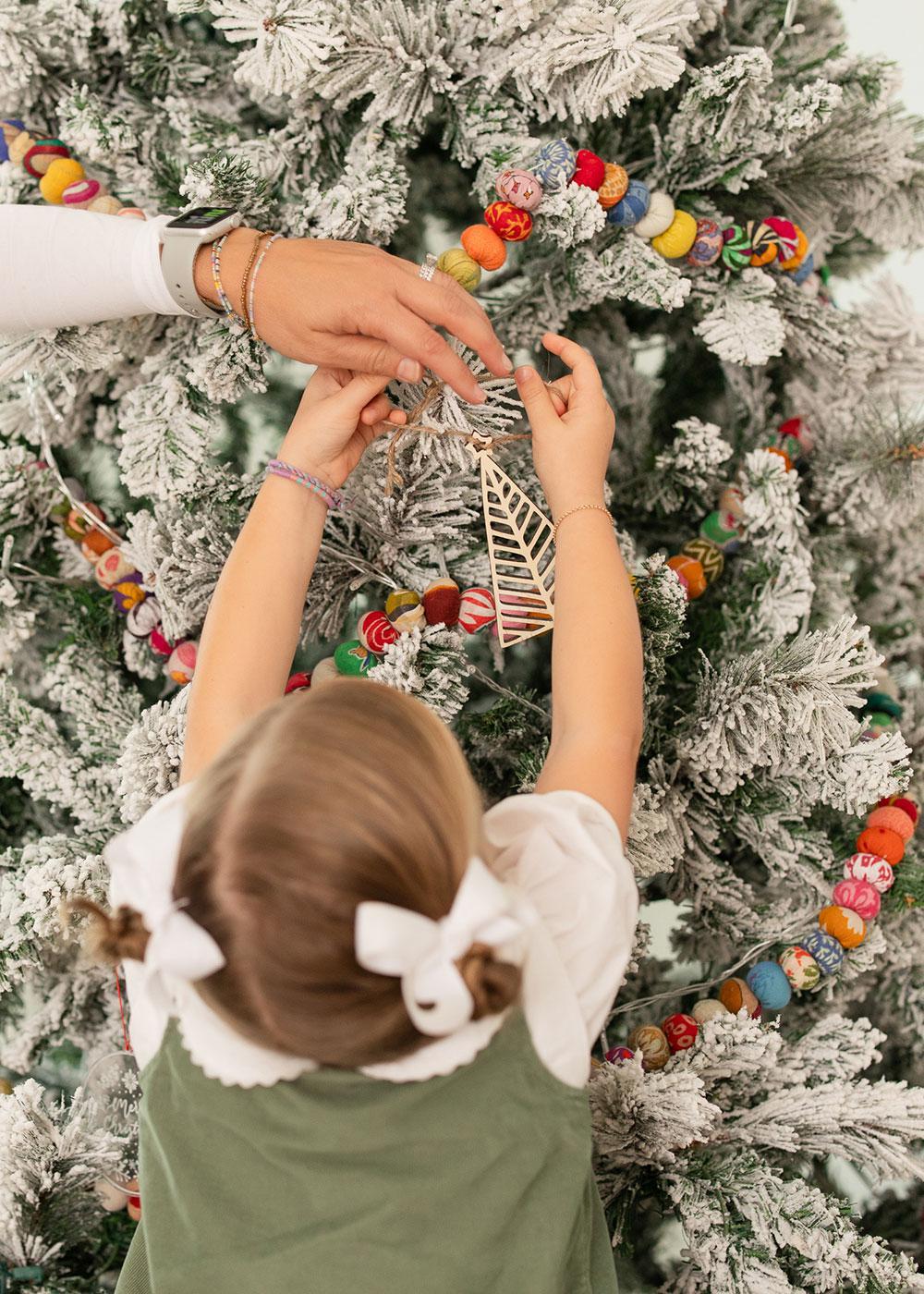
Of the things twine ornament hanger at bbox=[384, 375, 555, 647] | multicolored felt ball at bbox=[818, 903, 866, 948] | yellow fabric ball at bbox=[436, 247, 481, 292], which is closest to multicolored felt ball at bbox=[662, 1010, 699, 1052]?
multicolored felt ball at bbox=[818, 903, 866, 948]

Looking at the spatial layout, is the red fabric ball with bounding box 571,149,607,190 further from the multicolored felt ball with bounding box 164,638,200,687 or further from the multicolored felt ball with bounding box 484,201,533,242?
the multicolored felt ball with bounding box 164,638,200,687

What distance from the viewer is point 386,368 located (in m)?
0.64

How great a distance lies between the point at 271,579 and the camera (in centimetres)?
64

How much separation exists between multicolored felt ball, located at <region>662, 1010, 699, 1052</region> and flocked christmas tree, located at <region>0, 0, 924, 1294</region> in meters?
0.02

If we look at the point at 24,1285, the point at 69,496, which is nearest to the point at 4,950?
the point at 24,1285

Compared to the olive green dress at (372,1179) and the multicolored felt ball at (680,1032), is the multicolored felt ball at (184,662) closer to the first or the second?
the olive green dress at (372,1179)

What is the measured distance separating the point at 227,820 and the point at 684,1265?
502 millimetres

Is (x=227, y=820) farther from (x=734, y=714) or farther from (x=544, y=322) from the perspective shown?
(x=544, y=322)

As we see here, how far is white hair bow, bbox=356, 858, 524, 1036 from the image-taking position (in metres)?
0.41

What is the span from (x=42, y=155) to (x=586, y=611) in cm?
49

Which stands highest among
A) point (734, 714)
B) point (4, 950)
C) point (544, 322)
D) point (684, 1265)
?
point (544, 322)

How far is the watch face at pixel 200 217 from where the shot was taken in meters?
0.62

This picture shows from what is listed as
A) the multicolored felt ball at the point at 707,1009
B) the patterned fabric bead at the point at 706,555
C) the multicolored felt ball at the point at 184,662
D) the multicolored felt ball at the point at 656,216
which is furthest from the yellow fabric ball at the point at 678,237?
the multicolored felt ball at the point at 707,1009

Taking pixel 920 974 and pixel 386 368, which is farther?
pixel 920 974
